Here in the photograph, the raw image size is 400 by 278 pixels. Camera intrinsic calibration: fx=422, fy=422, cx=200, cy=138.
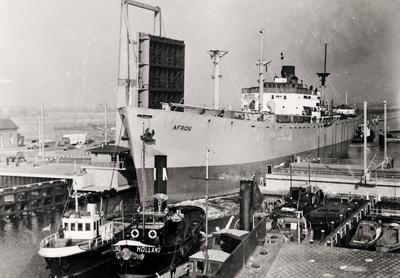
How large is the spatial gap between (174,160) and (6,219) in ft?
34.5

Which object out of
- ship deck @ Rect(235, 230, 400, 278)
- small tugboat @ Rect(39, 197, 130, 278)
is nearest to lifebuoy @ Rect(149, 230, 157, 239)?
small tugboat @ Rect(39, 197, 130, 278)

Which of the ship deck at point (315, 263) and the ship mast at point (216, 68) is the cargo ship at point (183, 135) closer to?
the ship mast at point (216, 68)

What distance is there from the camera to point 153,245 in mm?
15383

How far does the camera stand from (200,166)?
83.4ft

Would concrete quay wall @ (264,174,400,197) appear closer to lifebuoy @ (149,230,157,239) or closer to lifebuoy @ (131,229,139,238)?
lifebuoy @ (149,230,157,239)

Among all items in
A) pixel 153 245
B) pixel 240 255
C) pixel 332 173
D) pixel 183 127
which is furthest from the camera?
pixel 332 173

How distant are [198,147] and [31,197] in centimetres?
1142

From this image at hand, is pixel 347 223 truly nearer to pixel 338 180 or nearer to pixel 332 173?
pixel 338 180

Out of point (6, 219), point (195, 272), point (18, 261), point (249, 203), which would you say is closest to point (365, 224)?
point (249, 203)

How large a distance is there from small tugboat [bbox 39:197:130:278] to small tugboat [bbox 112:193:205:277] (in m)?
1.02

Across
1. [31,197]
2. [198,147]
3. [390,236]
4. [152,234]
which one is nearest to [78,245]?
[152,234]

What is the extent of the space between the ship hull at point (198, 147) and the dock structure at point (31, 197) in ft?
20.4

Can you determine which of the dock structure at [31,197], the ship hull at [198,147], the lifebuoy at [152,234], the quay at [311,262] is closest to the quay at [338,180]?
the ship hull at [198,147]

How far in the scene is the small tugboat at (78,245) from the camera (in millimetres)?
14859
